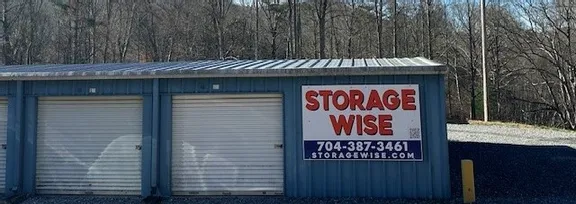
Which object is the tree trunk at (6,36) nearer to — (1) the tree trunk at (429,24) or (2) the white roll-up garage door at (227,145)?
(2) the white roll-up garage door at (227,145)

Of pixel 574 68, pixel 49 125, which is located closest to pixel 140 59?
pixel 49 125

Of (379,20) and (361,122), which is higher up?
(379,20)

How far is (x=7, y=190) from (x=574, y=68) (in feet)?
90.8

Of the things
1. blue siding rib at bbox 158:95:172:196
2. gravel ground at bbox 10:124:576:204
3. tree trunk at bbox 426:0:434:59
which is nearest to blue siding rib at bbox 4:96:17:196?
gravel ground at bbox 10:124:576:204

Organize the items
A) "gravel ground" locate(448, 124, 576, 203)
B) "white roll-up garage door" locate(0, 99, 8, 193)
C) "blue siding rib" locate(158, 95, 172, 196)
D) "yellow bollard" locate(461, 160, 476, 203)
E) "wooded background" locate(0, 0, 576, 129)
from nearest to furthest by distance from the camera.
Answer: "yellow bollard" locate(461, 160, 476, 203)
"gravel ground" locate(448, 124, 576, 203)
"blue siding rib" locate(158, 95, 172, 196)
"white roll-up garage door" locate(0, 99, 8, 193)
"wooded background" locate(0, 0, 576, 129)

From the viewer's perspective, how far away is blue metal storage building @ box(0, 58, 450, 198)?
247 inches

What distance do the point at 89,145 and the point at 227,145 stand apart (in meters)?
2.50

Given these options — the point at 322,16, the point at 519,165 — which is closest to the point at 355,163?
the point at 519,165

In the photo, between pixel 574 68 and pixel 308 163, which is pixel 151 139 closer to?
pixel 308 163

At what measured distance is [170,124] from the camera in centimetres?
679

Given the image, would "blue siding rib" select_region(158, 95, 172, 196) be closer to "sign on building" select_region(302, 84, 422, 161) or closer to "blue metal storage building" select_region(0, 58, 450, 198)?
"blue metal storage building" select_region(0, 58, 450, 198)

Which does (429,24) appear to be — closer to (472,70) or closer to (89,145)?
(472,70)

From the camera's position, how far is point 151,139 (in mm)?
6711

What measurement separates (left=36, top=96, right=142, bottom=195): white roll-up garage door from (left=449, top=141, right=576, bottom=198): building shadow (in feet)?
18.7
